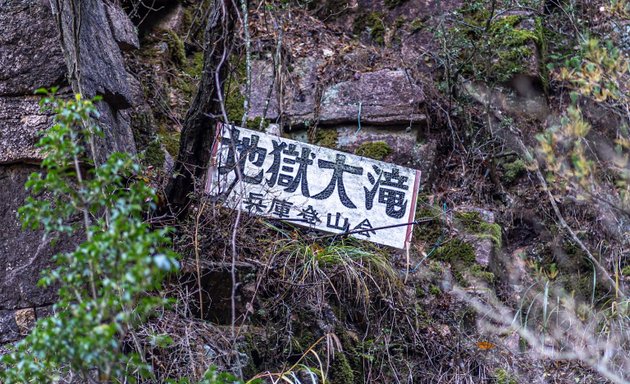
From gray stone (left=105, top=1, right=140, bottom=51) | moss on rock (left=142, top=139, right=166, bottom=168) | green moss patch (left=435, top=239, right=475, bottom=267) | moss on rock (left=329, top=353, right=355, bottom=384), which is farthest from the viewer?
green moss patch (left=435, top=239, right=475, bottom=267)

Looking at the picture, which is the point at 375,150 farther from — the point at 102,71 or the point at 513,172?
the point at 102,71

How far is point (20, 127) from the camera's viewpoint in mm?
3596

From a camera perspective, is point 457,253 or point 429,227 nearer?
point 457,253

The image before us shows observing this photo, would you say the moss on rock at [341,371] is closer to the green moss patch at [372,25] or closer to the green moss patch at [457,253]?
the green moss patch at [457,253]

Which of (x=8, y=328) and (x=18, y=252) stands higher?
(x=18, y=252)

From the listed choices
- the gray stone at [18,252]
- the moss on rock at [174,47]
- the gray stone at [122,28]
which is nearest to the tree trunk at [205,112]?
the gray stone at [18,252]

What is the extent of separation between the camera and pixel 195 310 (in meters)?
3.86

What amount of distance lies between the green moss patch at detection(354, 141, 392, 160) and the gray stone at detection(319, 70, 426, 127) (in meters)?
0.18

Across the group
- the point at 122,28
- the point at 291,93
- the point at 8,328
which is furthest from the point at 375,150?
the point at 8,328

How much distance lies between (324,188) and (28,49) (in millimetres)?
1822

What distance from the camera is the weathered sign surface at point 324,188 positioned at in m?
4.29

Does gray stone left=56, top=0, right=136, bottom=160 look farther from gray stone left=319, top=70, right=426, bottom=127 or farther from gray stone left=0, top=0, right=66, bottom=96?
gray stone left=319, top=70, right=426, bottom=127

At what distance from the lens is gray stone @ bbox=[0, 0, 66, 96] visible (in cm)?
368

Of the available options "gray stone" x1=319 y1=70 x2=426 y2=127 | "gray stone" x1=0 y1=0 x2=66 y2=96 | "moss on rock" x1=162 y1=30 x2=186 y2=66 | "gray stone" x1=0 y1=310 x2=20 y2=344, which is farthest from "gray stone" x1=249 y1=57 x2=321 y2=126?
A: "gray stone" x1=0 y1=310 x2=20 y2=344
